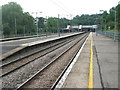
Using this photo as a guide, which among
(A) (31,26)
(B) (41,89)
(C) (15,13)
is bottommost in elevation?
(B) (41,89)

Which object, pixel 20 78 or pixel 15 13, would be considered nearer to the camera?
pixel 20 78

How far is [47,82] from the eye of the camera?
6895mm

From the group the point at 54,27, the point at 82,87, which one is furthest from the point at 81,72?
the point at 54,27

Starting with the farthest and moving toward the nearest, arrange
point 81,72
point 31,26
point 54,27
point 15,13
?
point 54,27 < point 31,26 < point 15,13 < point 81,72

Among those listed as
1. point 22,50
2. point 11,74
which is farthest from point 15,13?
point 11,74

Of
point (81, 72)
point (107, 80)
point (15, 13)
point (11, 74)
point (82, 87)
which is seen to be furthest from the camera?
point (15, 13)

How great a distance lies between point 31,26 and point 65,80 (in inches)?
2825

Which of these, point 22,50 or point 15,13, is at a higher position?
point 15,13

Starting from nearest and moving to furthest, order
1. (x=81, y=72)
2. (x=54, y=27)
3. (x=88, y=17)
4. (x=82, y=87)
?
(x=82, y=87), (x=81, y=72), (x=54, y=27), (x=88, y=17)

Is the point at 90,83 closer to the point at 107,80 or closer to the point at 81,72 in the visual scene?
the point at 107,80

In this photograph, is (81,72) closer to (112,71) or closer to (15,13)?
(112,71)

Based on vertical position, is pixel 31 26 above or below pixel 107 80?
above

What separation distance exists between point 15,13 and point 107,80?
216 ft

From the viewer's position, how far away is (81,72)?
7.42m
